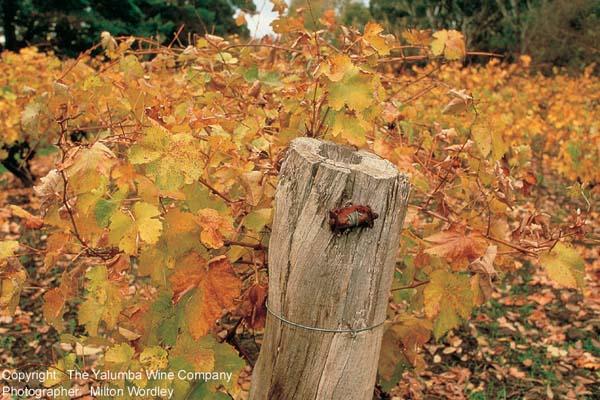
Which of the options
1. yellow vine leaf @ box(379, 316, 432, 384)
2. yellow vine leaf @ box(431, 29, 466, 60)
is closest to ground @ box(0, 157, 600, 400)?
yellow vine leaf @ box(379, 316, 432, 384)

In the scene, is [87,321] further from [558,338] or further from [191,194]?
[558,338]

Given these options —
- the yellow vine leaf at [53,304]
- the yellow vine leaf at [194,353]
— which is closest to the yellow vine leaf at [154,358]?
the yellow vine leaf at [194,353]

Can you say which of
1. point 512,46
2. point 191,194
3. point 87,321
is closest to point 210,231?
point 191,194

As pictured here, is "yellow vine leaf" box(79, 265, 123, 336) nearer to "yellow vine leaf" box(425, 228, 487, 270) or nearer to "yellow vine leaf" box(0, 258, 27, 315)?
"yellow vine leaf" box(0, 258, 27, 315)

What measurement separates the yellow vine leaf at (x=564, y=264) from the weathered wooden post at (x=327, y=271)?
0.42 meters

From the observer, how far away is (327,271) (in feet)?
4.06

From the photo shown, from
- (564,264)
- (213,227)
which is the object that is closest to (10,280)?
(213,227)

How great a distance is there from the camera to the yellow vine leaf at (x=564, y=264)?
143 cm

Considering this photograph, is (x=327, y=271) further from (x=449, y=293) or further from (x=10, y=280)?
(x=10, y=280)

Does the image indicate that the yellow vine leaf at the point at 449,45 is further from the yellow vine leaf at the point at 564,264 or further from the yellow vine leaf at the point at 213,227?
the yellow vine leaf at the point at 213,227

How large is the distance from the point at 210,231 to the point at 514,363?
258cm

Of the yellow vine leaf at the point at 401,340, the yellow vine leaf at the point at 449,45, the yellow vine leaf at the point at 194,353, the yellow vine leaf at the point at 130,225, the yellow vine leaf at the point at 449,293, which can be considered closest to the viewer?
the yellow vine leaf at the point at 130,225

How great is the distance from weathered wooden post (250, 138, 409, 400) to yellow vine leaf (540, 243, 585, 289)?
1.38 feet

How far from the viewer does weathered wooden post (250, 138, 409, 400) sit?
1.23 meters
